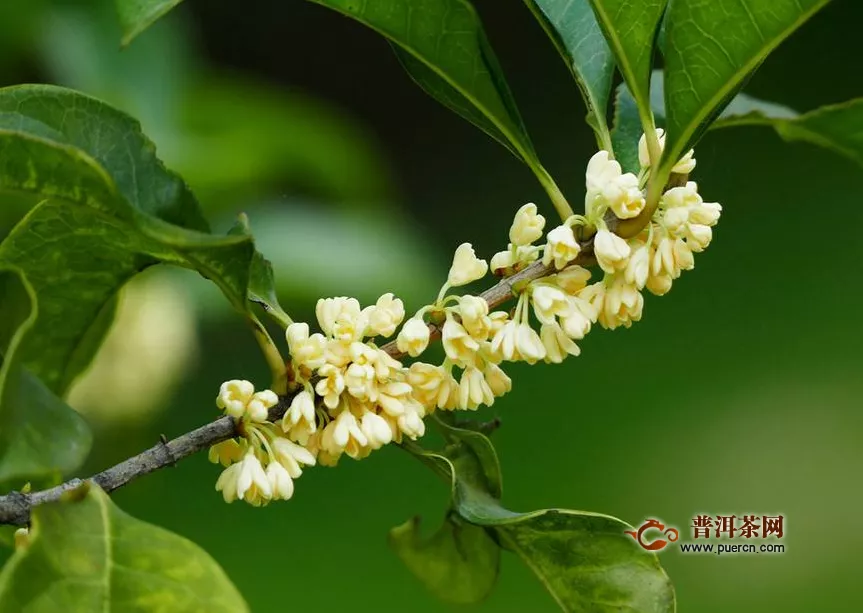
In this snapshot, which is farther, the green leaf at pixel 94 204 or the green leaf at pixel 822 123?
the green leaf at pixel 822 123

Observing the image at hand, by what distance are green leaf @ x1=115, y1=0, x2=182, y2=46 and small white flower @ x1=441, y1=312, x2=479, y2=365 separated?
0.17 m

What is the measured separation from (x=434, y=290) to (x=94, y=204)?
1546mm

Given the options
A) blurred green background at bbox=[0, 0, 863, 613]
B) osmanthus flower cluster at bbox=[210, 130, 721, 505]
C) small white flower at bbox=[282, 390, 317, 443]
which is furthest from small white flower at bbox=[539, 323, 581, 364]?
blurred green background at bbox=[0, 0, 863, 613]

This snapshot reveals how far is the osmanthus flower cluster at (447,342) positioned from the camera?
0.44m

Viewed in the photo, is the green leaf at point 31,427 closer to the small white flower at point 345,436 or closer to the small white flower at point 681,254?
the small white flower at point 345,436

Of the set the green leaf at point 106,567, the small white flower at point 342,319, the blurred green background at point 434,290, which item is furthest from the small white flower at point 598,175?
the blurred green background at point 434,290

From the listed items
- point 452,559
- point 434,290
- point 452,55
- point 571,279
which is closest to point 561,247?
point 571,279

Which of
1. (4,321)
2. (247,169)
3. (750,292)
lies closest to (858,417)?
(750,292)

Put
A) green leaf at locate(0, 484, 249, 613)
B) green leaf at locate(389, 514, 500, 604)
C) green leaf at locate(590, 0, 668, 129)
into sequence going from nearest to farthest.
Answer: green leaf at locate(0, 484, 249, 613) < green leaf at locate(590, 0, 668, 129) < green leaf at locate(389, 514, 500, 604)

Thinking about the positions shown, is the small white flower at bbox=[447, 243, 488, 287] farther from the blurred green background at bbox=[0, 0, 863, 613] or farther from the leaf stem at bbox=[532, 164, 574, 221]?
the blurred green background at bbox=[0, 0, 863, 613]

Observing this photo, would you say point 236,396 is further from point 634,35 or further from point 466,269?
point 634,35

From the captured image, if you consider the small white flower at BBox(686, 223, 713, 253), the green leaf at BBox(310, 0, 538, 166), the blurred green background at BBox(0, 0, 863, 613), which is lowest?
the blurred green background at BBox(0, 0, 863, 613)

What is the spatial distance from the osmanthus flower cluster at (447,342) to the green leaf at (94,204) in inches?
1.8

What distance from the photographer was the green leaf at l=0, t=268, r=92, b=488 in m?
0.41
